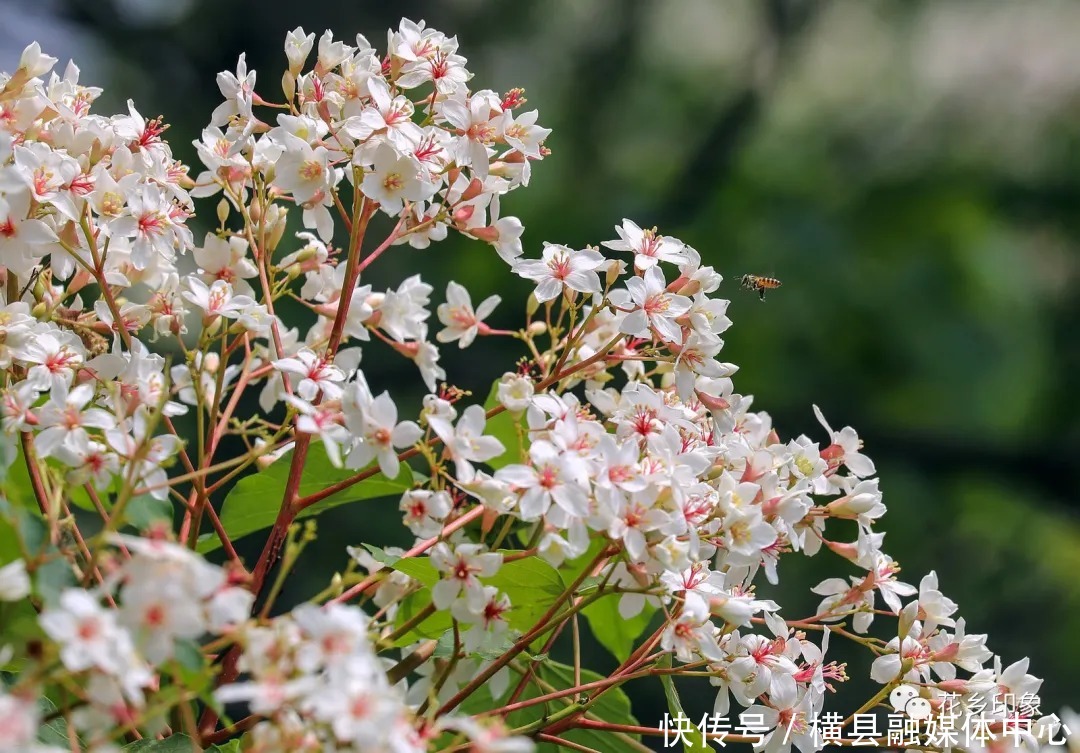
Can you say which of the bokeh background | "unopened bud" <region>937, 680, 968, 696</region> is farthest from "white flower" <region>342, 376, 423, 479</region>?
the bokeh background

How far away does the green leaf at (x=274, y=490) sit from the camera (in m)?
0.66

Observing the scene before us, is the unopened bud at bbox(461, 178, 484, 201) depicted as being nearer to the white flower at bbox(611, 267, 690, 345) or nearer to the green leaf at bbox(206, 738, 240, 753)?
the white flower at bbox(611, 267, 690, 345)

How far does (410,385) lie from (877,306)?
1124 mm

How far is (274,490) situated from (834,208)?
7.85 feet

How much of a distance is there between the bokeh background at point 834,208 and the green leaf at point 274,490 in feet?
5.31

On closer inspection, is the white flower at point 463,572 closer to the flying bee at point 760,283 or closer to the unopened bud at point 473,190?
the unopened bud at point 473,190

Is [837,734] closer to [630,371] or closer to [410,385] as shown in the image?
[630,371]

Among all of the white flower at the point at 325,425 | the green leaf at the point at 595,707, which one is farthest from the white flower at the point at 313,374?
the green leaf at the point at 595,707

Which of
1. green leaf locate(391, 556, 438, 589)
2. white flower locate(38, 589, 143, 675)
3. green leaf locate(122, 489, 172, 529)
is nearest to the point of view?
white flower locate(38, 589, 143, 675)

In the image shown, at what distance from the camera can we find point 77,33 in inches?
107

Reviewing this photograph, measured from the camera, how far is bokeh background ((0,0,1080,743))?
98.7 inches

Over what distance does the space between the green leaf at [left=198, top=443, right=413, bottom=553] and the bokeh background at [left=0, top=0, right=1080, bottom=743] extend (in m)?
1.62

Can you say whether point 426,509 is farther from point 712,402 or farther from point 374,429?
point 712,402

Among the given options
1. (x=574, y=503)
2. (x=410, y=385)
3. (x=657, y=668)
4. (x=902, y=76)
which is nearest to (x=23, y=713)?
(x=574, y=503)
